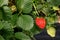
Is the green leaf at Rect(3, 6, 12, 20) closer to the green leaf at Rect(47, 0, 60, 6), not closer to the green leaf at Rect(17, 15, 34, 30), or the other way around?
the green leaf at Rect(17, 15, 34, 30)

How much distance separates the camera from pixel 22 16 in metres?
0.74

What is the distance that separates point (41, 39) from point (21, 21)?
220mm

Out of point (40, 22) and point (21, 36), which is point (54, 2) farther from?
point (21, 36)

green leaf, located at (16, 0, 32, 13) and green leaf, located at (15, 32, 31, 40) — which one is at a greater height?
green leaf, located at (16, 0, 32, 13)

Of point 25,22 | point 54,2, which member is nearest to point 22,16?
point 25,22

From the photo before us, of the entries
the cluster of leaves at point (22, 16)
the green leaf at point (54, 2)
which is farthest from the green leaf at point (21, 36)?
the green leaf at point (54, 2)

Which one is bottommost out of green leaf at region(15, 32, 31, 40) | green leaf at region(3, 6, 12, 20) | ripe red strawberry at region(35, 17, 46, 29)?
green leaf at region(15, 32, 31, 40)

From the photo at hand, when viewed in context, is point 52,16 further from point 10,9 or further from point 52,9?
point 10,9

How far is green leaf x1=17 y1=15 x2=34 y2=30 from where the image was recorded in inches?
27.8

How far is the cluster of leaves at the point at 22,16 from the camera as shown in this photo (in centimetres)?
69

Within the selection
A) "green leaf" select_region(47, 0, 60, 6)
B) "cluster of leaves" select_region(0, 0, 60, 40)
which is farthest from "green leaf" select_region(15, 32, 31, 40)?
"green leaf" select_region(47, 0, 60, 6)

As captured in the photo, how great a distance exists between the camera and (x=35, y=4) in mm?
804

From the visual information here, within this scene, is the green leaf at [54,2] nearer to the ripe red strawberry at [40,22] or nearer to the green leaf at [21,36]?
the ripe red strawberry at [40,22]

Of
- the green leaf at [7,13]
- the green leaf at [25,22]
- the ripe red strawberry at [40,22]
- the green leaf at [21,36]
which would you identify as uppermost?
the green leaf at [7,13]
